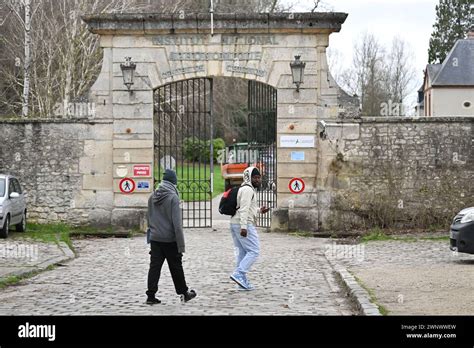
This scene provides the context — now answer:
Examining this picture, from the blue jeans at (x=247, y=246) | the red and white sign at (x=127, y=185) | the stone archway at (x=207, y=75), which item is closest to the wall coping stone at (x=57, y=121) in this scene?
the stone archway at (x=207, y=75)

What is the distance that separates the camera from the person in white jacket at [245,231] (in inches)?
491

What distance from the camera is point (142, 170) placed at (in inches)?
842

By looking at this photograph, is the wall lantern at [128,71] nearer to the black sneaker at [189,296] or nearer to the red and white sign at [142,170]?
the red and white sign at [142,170]

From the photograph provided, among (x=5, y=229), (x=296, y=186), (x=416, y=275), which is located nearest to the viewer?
(x=416, y=275)

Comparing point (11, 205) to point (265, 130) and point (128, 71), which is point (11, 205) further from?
point (265, 130)

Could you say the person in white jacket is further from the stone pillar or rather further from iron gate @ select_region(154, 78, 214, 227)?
the stone pillar

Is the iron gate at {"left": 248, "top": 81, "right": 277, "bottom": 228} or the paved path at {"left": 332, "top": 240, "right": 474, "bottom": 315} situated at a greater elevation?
the iron gate at {"left": 248, "top": 81, "right": 277, "bottom": 228}

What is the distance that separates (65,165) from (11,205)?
234 centimetres

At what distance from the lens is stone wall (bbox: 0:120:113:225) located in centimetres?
2152

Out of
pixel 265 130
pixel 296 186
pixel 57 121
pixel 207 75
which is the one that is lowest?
pixel 296 186

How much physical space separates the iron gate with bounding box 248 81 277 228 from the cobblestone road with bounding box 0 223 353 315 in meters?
3.51

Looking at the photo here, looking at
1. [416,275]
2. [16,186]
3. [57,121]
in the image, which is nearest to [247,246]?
[416,275]

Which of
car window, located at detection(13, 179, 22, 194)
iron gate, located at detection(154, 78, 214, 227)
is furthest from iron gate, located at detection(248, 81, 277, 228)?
car window, located at detection(13, 179, 22, 194)

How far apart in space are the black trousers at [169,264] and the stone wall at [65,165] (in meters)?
10.3
